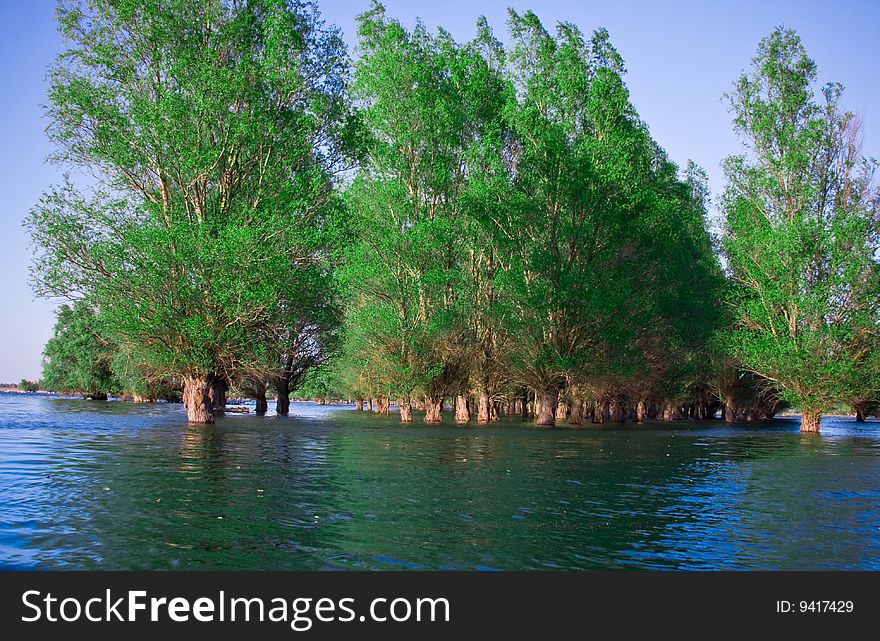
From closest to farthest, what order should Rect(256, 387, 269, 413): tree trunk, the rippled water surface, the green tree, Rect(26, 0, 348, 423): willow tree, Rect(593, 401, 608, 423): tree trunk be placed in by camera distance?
the rippled water surface < Rect(26, 0, 348, 423): willow tree < Rect(593, 401, 608, 423): tree trunk < Rect(256, 387, 269, 413): tree trunk < the green tree

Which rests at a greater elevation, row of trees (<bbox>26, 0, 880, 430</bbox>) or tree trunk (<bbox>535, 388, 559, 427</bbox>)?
row of trees (<bbox>26, 0, 880, 430</bbox>)

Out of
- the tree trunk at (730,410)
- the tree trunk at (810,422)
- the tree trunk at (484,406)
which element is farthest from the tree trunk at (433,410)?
the tree trunk at (730,410)

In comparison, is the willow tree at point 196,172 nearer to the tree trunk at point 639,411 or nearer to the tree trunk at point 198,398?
the tree trunk at point 198,398

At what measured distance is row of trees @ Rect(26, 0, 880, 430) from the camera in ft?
125

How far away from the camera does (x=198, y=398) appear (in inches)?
1742

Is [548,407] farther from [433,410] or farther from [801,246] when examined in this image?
[801,246]

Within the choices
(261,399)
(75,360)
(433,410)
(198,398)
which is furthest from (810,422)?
(75,360)

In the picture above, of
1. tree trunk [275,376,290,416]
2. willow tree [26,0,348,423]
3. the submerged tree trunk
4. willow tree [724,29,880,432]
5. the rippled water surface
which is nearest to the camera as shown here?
the rippled water surface

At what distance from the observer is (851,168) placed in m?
53.9

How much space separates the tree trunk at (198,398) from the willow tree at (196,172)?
830mm

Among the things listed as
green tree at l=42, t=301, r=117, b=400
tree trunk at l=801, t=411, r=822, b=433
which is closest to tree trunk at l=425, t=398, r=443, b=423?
tree trunk at l=801, t=411, r=822, b=433

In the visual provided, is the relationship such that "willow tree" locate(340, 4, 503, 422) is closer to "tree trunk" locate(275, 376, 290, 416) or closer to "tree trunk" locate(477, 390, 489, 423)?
"tree trunk" locate(477, 390, 489, 423)

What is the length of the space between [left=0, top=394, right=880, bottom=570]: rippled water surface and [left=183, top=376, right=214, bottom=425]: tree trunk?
13.9 meters

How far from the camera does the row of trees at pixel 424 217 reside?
38.1 m
